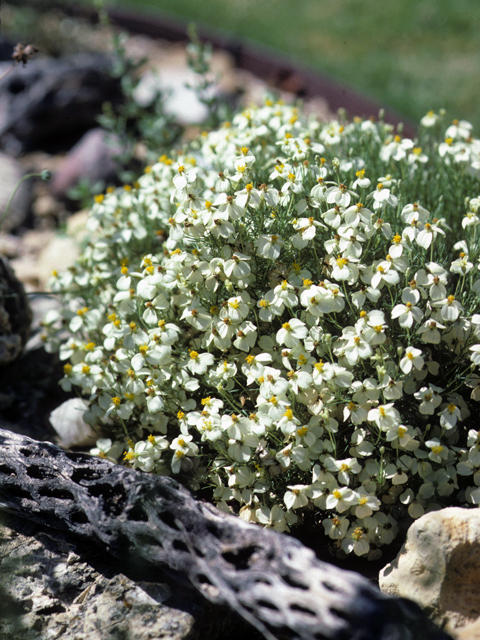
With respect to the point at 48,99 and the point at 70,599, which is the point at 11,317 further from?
the point at 48,99

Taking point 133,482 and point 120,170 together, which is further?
point 120,170

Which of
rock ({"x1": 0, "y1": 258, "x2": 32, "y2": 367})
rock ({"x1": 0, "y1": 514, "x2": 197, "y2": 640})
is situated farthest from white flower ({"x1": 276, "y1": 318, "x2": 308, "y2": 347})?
rock ({"x1": 0, "y1": 258, "x2": 32, "y2": 367})

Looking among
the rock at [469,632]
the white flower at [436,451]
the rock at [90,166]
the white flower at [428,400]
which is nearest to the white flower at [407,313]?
the white flower at [428,400]

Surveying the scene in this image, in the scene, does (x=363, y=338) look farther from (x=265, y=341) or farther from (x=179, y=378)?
(x=179, y=378)

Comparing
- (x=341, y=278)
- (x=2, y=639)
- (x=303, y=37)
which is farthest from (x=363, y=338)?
(x=303, y=37)

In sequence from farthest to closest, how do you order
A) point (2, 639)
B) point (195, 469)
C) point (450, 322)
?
1. point (195, 469)
2. point (450, 322)
3. point (2, 639)

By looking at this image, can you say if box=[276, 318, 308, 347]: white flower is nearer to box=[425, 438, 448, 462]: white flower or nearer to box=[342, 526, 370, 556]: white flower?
box=[425, 438, 448, 462]: white flower

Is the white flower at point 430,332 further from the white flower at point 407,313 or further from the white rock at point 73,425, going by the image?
the white rock at point 73,425
